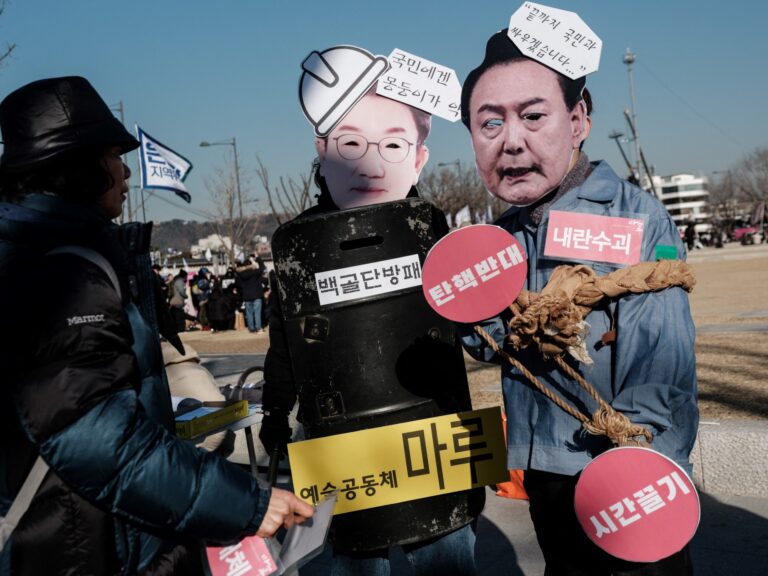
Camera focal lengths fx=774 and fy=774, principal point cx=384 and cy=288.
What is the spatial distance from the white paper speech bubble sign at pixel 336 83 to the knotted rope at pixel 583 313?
1105 millimetres

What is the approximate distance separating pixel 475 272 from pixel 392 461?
0.65 metres

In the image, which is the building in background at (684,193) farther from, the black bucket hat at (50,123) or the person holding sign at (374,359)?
the black bucket hat at (50,123)

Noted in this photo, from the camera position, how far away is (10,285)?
1.58 metres

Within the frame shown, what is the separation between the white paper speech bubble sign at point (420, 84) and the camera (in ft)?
8.80

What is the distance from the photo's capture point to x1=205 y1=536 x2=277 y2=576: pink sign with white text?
177cm

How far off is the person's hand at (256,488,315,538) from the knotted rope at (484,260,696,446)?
27.1 inches

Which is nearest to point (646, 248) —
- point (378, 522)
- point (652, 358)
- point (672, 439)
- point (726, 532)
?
point (652, 358)

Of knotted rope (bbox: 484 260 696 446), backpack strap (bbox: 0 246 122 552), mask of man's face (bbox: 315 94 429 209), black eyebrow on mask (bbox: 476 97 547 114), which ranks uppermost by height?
black eyebrow on mask (bbox: 476 97 547 114)

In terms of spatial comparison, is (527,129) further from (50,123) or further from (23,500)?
(23,500)

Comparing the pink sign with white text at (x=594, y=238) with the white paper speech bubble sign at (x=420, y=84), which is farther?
the white paper speech bubble sign at (x=420, y=84)

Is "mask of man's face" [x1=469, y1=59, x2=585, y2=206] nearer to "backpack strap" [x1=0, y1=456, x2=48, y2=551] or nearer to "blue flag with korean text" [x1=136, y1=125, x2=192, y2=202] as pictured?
"backpack strap" [x1=0, y1=456, x2=48, y2=551]

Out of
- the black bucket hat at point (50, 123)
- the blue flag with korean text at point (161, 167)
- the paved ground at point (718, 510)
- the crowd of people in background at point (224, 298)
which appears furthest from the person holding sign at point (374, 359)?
the crowd of people in background at point (224, 298)

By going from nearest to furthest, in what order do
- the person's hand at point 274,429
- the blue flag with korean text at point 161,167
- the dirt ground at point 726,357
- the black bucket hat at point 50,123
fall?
the black bucket hat at point 50,123 < the person's hand at point 274,429 < the dirt ground at point 726,357 < the blue flag with korean text at point 161,167

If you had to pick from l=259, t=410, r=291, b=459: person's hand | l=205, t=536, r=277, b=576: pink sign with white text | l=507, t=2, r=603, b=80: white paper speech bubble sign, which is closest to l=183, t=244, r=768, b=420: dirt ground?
l=259, t=410, r=291, b=459: person's hand
